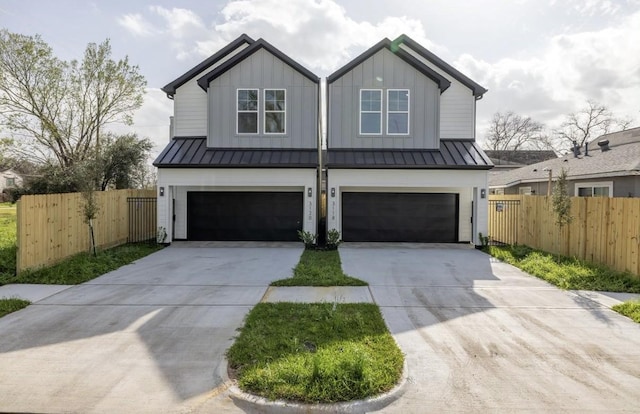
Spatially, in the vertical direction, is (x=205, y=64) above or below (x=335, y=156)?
above

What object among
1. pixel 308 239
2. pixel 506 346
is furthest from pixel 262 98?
pixel 506 346

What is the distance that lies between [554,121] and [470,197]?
37.7 m

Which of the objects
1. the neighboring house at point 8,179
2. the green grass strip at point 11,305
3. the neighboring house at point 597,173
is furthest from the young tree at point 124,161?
the neighboring house at point 8,179

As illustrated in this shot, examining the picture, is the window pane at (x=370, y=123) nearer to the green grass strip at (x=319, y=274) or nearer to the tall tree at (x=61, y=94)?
the green grass strip at (x=319, y=274)

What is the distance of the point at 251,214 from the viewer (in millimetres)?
13492

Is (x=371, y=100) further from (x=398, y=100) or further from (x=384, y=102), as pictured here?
(x=398, y=100)

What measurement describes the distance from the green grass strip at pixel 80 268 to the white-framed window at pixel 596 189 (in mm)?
18222

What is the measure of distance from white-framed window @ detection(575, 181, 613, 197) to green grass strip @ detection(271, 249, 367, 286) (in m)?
12.7

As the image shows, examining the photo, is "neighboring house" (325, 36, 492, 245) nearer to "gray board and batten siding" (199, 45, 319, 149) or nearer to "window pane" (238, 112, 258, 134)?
"gray board and batten siding" (199, 45, 319, 149)

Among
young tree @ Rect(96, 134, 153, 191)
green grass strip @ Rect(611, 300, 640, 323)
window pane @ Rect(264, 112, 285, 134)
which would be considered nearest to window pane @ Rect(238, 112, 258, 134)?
window pane @ Rect(264, 112, 285, 134)

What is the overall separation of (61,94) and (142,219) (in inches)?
632

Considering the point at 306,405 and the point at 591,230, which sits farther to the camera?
the point at 591,230

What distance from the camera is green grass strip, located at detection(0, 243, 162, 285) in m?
7.55

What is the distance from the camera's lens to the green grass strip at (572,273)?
7.32m
